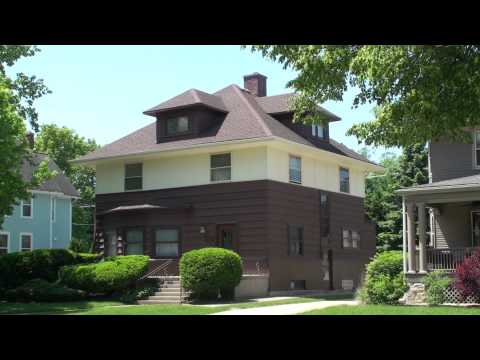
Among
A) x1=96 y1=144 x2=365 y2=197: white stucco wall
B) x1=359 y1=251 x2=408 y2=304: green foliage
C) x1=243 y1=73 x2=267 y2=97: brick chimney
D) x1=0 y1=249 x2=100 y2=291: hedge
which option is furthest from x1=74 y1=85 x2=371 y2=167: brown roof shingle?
x1=359 y1=251 x2=408 y2=304: green foliage

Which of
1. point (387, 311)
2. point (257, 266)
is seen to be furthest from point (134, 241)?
point (387, 311)

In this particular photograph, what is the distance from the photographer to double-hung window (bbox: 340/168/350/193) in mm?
33750

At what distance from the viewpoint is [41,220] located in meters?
43.0

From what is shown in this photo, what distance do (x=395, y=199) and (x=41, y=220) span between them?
23.1m

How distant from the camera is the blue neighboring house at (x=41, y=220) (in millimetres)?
40750

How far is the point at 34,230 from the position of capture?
42438mm

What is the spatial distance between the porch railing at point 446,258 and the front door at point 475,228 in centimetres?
339

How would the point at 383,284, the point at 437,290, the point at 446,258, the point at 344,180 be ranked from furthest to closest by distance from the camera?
the point at 344,180
the point at 446,258
the point at 383,284
the point at 437,290

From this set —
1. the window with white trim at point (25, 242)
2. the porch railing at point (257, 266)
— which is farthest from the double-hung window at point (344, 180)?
the window with white trim at point (25, 242)

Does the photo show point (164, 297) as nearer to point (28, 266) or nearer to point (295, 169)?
point (28, 266)

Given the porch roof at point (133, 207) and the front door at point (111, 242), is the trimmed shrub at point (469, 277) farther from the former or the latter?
the front door at point (111, 242)

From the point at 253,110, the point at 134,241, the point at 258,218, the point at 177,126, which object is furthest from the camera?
the point at 177,126

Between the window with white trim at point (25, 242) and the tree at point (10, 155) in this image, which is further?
the window with white trim at point (25, 242)

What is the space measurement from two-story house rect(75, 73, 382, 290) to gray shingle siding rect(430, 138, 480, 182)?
19.6 ft
